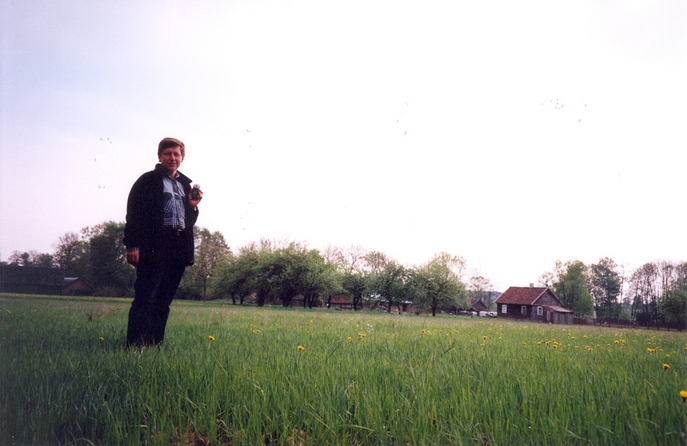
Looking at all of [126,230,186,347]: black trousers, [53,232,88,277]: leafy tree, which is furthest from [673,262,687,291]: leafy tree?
[53,232,88,277]: leafy tree

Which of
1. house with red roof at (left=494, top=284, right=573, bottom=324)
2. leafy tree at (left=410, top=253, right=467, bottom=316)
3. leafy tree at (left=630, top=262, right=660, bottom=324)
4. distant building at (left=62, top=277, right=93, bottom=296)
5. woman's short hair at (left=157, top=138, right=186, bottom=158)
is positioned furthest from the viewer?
house with red roof at (left=494, top=284, right=573, bottom=324)

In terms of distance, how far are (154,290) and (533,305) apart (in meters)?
74.2

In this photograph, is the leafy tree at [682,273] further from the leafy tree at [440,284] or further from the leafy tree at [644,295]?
the leafy tree at [440,284]

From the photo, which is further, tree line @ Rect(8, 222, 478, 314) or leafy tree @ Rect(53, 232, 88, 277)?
tree line @ Rect(8, 222, 478, 314)

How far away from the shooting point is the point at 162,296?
4617mm

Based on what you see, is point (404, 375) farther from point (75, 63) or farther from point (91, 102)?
point (91, 102)

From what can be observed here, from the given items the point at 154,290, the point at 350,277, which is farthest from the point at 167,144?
the point at 350,277

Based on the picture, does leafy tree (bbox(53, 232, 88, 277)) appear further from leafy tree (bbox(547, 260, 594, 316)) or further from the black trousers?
leafy tree (bbox(547, 260, 594, 316))

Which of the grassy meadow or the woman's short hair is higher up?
the woman's short hair

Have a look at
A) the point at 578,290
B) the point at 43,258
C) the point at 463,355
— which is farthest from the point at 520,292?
the point at 43,258

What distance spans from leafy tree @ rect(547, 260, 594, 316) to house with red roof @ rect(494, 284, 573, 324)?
3.39 meters

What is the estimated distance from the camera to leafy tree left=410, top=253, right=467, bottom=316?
61.9 m

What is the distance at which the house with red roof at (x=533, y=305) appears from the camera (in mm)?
67438

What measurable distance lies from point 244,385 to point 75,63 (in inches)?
145
